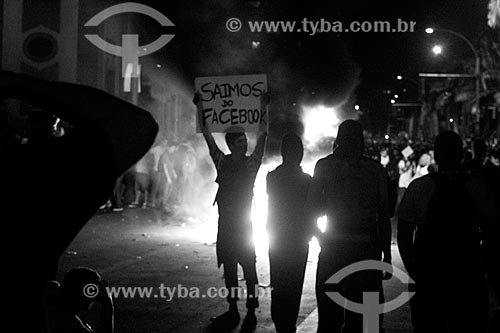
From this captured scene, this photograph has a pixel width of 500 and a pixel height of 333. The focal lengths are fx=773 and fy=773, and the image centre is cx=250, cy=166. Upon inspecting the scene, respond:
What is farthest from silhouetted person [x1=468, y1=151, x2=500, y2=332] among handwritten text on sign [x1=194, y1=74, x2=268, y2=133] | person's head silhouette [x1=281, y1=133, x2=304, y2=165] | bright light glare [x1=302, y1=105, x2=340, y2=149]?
bright light glare [x1=302, y1=105, x2=340, y2=149]

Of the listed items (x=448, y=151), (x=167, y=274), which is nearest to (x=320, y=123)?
(x=167, y=274)

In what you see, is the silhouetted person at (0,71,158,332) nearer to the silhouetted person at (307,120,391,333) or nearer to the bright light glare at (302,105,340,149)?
the silhouetted person at (307,120,391,333)

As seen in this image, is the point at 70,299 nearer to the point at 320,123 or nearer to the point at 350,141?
the point at 350,141

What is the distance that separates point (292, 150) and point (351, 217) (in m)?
1.25

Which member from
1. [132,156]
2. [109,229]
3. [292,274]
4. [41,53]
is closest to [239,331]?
[292,274]

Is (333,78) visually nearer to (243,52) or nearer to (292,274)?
(243,52)

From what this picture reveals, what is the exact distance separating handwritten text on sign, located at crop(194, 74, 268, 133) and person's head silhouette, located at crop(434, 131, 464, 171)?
3404mm

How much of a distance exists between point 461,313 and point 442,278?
0.72ft

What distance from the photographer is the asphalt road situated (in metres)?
6.84

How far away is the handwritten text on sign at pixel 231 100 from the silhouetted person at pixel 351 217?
8.70 feet

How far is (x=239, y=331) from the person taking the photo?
6.47 metres

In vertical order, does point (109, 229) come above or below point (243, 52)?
below

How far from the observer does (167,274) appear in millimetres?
9312

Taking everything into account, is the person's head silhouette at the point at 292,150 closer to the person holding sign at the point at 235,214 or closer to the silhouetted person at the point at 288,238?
the silhouetted person at the point at 288,238
